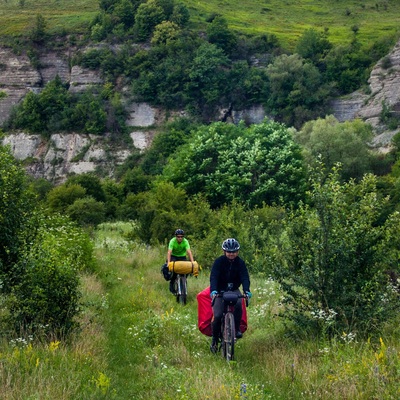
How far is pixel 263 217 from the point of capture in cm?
3341

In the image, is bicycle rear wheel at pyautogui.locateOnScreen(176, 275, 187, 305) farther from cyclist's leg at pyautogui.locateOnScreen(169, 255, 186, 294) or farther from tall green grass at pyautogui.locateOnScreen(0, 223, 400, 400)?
tall green grass at pyautogui.locateOnScreen(0, 223, 400, 400)

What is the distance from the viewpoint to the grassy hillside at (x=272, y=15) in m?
115

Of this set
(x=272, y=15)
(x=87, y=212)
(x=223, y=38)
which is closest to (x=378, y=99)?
(x=223, y=38)

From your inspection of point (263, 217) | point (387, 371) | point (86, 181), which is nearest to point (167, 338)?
point (387, 371)

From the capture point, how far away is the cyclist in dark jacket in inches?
343

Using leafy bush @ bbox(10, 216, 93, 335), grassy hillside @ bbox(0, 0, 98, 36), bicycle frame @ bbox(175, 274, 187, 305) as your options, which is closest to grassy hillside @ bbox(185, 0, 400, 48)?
grassy hillside @ bbox(0, 0, 98, 36)

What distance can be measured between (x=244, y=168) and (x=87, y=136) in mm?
50883

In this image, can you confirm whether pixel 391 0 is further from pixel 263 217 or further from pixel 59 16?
pixel 263 217

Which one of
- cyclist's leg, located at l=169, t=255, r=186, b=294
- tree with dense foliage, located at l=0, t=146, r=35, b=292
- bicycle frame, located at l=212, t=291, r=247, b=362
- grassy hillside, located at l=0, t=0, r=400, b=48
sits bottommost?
grassy hillside, located at l=0, t=0, r=400, b=48

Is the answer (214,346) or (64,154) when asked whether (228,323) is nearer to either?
(214,346)

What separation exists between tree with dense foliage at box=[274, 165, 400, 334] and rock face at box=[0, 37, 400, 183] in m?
75.7

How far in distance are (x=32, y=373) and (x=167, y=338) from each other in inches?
127

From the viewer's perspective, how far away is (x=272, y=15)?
456 ft

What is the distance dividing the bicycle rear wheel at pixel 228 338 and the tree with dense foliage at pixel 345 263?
975mm
